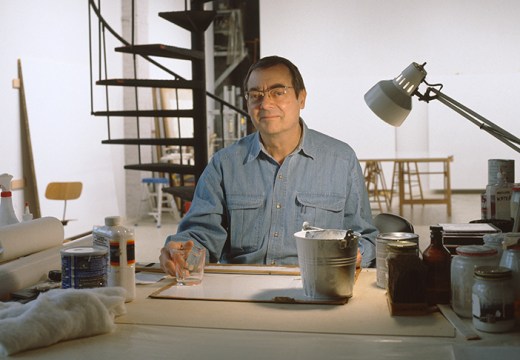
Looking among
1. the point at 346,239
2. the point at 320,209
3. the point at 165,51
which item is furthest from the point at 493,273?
the point at 165,51

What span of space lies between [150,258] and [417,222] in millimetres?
3579

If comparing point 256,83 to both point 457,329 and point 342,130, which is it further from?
point 342,130

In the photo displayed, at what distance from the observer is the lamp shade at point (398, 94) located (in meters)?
1.81

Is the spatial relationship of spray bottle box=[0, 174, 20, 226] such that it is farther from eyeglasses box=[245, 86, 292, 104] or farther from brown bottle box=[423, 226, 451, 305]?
brown bottle box=[423, 226, 451, 305]

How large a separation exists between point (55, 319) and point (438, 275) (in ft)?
2.78

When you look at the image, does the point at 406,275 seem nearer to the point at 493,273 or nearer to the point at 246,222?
the point at 493,273

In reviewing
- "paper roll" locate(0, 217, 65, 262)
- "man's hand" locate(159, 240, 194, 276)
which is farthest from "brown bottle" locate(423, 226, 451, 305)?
"paper roll" locate(0, 217, 65, 262)

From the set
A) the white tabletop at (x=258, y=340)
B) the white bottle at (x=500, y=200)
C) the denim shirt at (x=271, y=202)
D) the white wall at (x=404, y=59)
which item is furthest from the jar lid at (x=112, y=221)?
the white wall at (x=404, y=59)

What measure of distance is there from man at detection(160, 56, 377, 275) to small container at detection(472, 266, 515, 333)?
0.95 meters

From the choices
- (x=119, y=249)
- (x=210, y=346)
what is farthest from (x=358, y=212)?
(x=210, y=346)

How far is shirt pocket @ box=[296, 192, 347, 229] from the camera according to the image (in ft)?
7.79

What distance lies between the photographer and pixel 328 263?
159cm

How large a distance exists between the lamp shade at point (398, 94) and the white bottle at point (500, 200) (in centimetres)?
55

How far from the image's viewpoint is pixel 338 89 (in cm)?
1103
